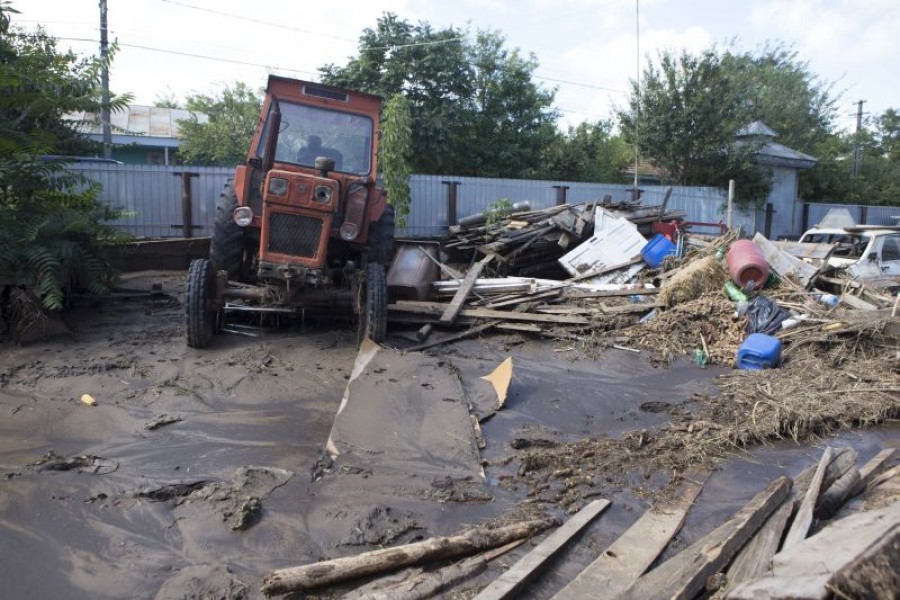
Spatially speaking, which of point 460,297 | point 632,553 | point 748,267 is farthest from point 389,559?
point 748,267

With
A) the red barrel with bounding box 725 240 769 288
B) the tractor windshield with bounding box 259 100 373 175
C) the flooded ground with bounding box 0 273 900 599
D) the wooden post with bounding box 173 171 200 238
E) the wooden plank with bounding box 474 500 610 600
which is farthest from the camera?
the wooden post with bounding box 173 171 200 238

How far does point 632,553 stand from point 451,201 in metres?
12.7

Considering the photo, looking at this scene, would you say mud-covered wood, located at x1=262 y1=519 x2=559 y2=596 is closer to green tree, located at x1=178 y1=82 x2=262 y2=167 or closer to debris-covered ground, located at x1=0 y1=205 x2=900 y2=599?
debris-covered ground, located at x1=0 y1=205 x2=900 y2=599

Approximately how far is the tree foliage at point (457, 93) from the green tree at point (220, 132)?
4772mm

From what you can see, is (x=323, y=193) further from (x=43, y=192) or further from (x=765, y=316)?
(x=765, y=316)

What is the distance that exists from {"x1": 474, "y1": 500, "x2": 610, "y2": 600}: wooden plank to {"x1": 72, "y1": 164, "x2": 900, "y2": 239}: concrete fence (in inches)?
348

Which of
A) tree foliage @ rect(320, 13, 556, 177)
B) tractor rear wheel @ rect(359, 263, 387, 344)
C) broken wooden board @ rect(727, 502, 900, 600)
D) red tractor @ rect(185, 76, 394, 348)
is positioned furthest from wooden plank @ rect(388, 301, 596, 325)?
tree foliage @ rect(320, 13, 556, 177)

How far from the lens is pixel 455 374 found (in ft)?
19.8

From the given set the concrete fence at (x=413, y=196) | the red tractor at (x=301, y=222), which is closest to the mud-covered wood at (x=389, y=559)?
the red tractor at (x=301, y=222)

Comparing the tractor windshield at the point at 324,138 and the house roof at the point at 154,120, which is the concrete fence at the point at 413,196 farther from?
the house roof at the point at 154,120

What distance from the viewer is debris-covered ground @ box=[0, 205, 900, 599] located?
346cm

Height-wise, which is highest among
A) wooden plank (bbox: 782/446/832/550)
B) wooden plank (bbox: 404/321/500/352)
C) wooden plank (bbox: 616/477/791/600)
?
wooden plank (bbox: 404/321/500/352)

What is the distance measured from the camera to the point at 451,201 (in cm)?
1543

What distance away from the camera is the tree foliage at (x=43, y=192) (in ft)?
24.2
